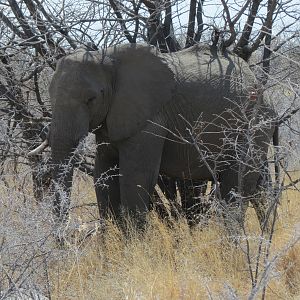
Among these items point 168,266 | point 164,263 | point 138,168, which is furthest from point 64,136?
point 168,266

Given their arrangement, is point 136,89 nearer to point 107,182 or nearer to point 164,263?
point 107,182

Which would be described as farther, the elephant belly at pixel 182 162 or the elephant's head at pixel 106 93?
the elephant belly at pixel 182 162

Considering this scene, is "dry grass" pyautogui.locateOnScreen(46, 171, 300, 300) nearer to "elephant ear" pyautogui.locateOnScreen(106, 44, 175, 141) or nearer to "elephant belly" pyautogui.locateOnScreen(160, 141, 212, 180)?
"elephant belly" pyautogui.locateOnScreen(160, 141, 212, 180)

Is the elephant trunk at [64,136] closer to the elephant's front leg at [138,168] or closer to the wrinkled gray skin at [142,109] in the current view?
the wrinkled gray skin at [142,109]

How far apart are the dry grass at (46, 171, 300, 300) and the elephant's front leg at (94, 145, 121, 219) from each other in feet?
1.10

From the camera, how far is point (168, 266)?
14.9ft

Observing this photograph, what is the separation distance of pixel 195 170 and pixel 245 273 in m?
1.43

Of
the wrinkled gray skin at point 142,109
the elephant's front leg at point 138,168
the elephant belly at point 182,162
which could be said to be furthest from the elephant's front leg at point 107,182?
the elephant belly at point 182,162

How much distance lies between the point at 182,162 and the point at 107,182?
2.06ft

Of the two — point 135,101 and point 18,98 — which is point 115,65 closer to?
point 135,101

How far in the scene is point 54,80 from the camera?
5.48 m

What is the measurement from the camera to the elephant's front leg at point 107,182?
575cm

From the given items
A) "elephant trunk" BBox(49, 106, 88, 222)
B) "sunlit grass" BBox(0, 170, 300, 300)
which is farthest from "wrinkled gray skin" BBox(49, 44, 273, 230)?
"sunlit grass" BBox(0, 170, 300, 300)

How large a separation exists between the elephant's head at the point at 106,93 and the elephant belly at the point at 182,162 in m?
0.37
